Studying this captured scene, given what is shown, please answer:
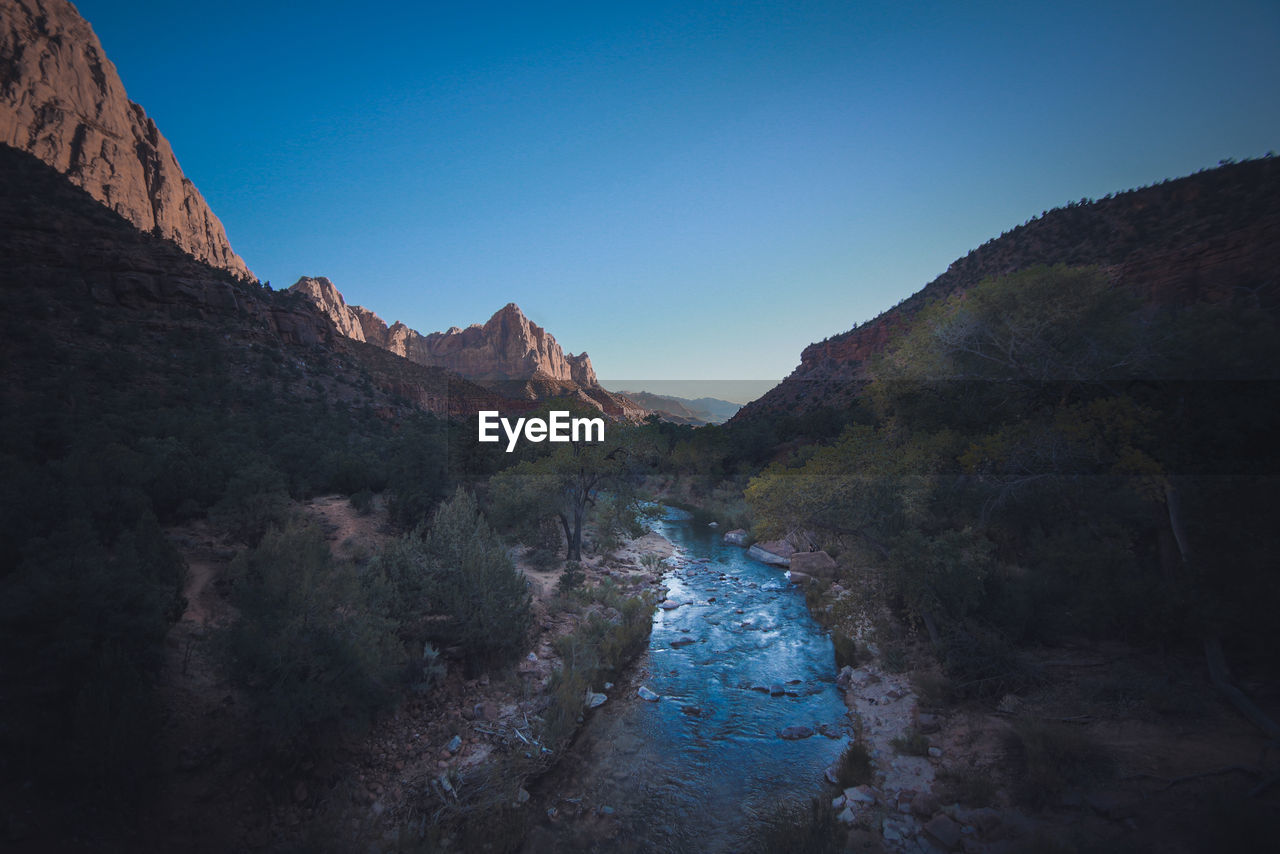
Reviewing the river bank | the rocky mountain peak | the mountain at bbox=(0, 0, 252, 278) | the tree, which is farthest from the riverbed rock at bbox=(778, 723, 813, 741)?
the rocky mountain peak

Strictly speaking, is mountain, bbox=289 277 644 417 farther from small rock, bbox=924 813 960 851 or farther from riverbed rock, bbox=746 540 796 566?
small rock, bbox=924 813 960 851

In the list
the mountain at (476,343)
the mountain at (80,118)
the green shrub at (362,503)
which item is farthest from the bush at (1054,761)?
the mountain at (476,343)

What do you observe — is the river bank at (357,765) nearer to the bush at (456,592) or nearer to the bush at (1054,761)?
the bush at (456,592)

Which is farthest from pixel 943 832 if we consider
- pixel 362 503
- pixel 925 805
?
pixel 362 503

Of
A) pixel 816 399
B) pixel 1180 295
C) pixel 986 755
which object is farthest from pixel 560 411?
pixel 816 399

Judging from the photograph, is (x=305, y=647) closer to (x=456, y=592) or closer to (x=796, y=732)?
(x=456, y=592)

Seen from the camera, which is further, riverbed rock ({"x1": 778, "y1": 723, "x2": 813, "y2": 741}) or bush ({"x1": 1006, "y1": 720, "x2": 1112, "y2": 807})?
riverbed rock ({"x1": 778, "y1": 723, "x2": 813, "y2": 741})
